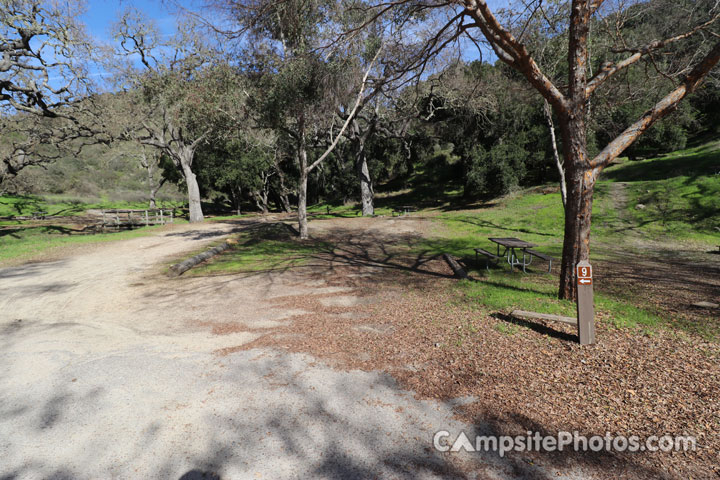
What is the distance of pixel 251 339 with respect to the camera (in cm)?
525

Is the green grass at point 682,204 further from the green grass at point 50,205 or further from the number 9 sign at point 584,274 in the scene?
the green grass at point 50,205

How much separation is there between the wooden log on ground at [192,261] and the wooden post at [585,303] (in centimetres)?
940

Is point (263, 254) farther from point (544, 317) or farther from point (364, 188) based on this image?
point (364, 188)

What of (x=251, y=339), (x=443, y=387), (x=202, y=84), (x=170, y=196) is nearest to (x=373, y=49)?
(x=202, y=84)

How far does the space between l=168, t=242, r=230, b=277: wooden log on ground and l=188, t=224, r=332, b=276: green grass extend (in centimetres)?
22

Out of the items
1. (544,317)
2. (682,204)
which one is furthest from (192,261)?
(682,204)

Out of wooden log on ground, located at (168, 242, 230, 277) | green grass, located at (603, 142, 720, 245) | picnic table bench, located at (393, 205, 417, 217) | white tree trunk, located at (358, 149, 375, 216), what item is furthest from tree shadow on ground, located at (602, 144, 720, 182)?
wooden log on ground, located at (168, 242, 230, 277)

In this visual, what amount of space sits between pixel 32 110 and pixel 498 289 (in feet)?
61.6

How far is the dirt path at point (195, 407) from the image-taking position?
2.79 meters

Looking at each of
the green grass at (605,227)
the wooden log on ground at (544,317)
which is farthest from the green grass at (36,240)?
the wooden log on ground at (544,317)

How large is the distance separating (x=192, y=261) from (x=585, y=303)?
1019 cm

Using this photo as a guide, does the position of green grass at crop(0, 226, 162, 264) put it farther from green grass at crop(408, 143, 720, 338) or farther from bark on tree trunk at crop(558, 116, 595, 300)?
bark on tree trunk at crop(558, 116, 595, 300)

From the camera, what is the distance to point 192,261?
34.4 ft

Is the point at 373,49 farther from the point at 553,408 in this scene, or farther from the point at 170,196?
the point at 170,196
